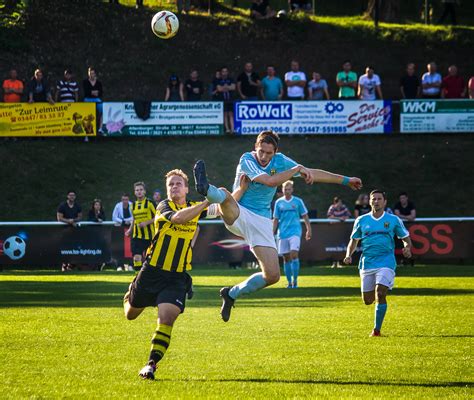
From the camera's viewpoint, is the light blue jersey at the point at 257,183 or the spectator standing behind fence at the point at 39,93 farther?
the spectator standing behind fence at the point at 39,93

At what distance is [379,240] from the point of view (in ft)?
42.6

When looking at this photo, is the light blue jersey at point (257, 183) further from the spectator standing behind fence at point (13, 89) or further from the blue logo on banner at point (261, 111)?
the spectator standing behind fence at point (13, 89)

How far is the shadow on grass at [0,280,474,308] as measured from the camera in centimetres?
1675

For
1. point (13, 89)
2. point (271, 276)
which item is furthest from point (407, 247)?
point (13, 89)

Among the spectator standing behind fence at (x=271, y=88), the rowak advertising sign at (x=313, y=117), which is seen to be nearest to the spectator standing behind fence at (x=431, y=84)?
the rowak advertising sign at (x=313, y=117)

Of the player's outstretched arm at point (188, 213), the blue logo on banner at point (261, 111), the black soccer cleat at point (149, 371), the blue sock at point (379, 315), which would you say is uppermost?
the blue logo on banner at point (261, 111)

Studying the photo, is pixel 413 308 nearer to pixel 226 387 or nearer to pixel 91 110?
pixel 226 387

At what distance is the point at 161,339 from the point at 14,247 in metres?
18.2

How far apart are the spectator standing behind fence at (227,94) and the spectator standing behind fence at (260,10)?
360 inches

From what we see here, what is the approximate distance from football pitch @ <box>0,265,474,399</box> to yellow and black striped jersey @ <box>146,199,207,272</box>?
3.34 feet

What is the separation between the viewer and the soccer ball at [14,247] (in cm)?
2642

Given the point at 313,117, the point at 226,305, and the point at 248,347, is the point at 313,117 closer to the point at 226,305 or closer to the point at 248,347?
the point at 226,305

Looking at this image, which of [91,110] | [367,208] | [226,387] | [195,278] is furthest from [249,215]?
[91,110]

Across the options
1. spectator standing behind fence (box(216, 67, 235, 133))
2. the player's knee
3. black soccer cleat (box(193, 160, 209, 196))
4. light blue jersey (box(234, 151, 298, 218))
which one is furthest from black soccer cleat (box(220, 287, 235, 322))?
spectator standing behind fence (box(216, 67, 235, 133))
